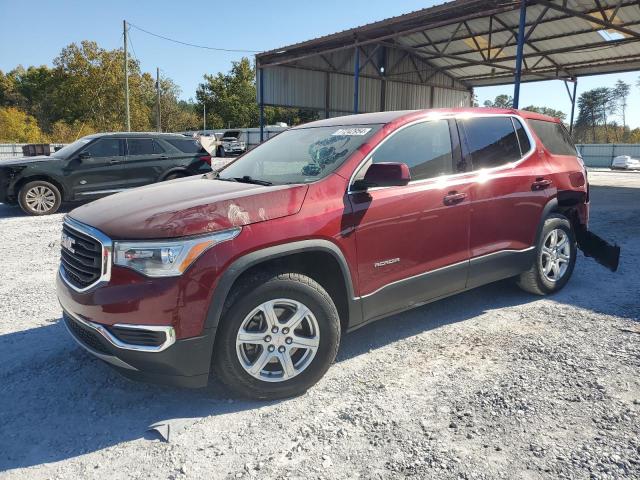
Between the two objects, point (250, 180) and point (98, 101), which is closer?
point (250, 180)

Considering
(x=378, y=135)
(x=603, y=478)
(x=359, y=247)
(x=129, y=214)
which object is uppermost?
(x=378, y=135)

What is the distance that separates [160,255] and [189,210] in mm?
317

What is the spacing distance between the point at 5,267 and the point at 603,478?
620 cm

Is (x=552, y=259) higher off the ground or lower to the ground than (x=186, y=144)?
Answer: lower

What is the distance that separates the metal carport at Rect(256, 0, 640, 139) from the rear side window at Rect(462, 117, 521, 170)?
10.9 m

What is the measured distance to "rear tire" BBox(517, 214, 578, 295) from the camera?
14.6 ft

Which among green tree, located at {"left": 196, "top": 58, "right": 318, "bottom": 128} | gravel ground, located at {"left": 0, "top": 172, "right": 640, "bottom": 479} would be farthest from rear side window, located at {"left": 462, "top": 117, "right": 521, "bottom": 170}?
green tree, located at {"left": 196, "top": 58, "right": 318, "bottom": 128}

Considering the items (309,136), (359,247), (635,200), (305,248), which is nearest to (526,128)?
(309,136)

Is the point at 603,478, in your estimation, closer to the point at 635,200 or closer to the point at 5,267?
the point at 5,267

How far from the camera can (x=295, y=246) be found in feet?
9.04

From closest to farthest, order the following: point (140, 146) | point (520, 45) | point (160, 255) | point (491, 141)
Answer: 1. point (160, 255)
2. point (491, 141)
3. point (140, 146)
4. point (520, 45)

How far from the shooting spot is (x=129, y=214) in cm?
274

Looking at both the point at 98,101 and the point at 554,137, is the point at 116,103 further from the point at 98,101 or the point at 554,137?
the point at 554,137

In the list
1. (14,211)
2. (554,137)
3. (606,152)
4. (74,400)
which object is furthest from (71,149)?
(606,152)
